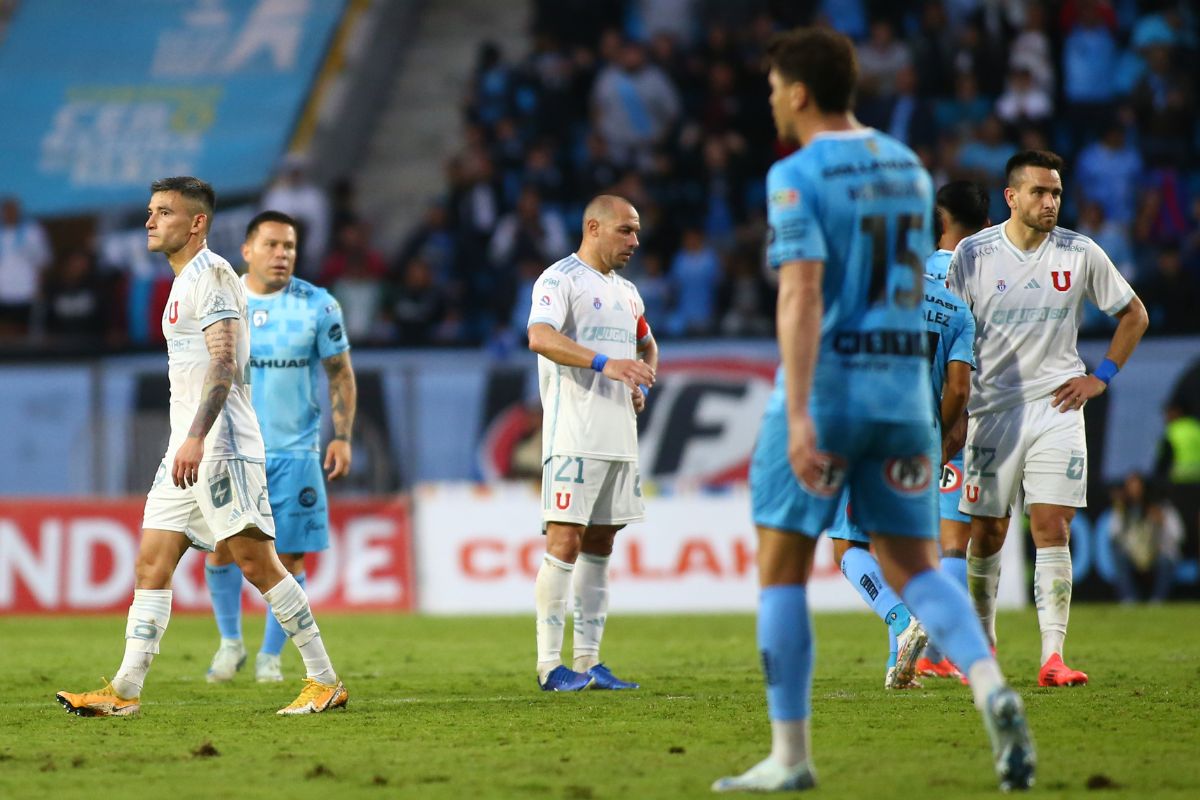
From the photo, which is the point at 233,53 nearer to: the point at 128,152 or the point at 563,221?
the point at 128,152

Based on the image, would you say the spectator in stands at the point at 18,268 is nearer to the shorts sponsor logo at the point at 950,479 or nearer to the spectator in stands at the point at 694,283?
the spectator in stands at the point at 694,283

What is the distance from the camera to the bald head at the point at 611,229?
9.27 m

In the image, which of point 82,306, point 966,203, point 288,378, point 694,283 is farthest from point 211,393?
point 82,306

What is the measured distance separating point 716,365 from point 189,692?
955 cm

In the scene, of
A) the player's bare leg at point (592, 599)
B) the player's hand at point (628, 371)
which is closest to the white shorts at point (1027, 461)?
the player's bare leg at point (592, 599)

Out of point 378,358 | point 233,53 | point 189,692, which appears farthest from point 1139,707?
point 233,53

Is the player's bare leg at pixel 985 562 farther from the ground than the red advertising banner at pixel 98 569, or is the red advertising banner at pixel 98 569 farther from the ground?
the player's bare leg at pixel 985 562

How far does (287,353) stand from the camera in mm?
10195

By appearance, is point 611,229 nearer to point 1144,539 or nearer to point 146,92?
point 1144,539

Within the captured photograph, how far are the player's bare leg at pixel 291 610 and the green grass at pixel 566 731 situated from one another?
127 mm

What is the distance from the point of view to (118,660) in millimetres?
11219

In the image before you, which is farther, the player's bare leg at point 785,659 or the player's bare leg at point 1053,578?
the player's bare leg at point 1053,578

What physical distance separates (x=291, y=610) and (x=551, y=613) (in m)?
1.64

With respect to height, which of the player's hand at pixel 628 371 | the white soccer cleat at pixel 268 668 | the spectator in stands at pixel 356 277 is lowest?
the white soccer cleat at pixel 268 668
